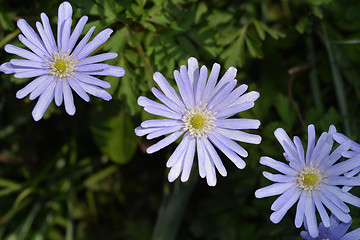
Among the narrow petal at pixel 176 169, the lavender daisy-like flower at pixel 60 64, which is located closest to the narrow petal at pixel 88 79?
the lavender daisy-like flower at pixel 60 64

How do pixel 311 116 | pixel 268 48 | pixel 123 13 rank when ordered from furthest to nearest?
pixel 268 48 < pixel 311 116 < pixel 123 13

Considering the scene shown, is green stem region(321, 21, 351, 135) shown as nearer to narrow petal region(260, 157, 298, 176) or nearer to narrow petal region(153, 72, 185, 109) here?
narrow petal region(260, 157, 298, 176)

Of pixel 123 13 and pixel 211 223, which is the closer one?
pixel 123 13

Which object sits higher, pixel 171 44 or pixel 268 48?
pixel 268 48

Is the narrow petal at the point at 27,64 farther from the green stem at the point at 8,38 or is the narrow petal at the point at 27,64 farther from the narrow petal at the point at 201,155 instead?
the narrow petal at the point at 201,155

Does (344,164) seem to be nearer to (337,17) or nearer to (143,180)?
(337,17)

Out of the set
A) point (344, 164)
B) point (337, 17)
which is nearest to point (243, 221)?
point (344, 164)
